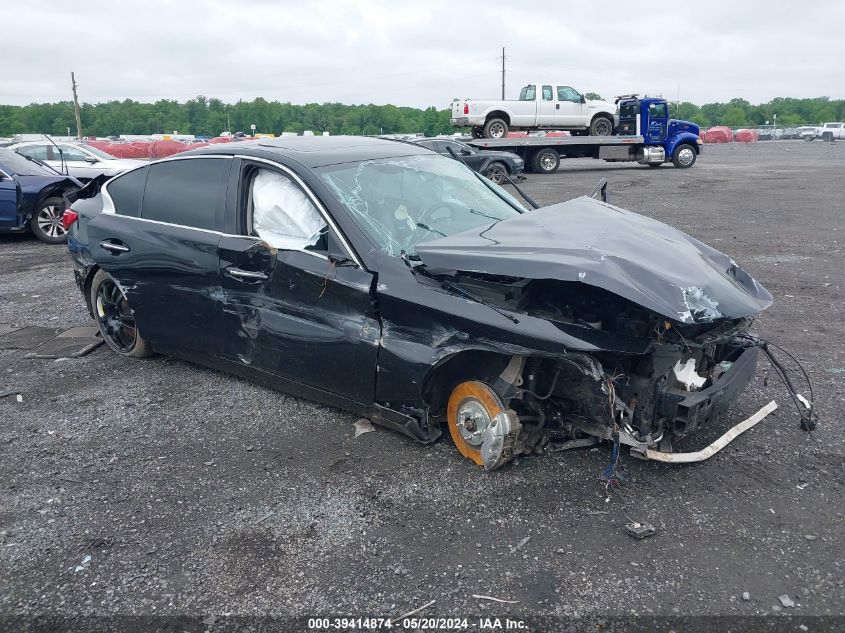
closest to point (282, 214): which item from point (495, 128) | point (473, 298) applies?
point (473, 298)

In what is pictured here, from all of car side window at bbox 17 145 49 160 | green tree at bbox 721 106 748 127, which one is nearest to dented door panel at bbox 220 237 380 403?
car side window at bbox 17 145 49 160

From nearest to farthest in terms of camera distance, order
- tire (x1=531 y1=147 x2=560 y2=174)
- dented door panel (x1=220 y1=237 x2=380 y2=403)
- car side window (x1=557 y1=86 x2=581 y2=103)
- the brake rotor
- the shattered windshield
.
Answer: the brake rotor < dented door panel (x1=220 y1=237 x2=380 y2=403) < the shattered windshield < tire (x1=531 y1=147 x2=560 y2=174) < car side window (x1=557 y1=86 x2=581 y2=103)

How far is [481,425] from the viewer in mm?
3469

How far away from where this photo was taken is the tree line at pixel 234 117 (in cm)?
8156

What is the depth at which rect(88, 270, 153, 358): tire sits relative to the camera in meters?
5.15

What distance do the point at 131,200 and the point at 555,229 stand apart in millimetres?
3054

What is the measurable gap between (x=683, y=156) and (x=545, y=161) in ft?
17.9

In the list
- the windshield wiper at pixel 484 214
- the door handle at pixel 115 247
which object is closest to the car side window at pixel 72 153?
the door handle at pixel 115 247

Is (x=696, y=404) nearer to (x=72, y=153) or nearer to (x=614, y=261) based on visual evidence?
(x=614, y=261)

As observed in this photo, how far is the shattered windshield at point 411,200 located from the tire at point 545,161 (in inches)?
767

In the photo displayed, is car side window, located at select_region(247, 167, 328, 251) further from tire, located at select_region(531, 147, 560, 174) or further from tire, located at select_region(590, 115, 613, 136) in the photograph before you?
tire, located at select_region(590, 115, 613, 136)

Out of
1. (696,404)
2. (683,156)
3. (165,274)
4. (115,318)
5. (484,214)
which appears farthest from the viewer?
(683,156)

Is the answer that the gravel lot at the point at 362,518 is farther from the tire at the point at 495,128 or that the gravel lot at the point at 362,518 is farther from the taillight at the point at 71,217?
the tire at the point at 495,128

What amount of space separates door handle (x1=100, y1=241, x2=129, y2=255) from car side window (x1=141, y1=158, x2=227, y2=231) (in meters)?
0.25
